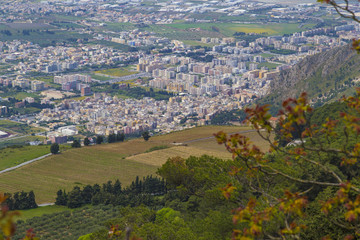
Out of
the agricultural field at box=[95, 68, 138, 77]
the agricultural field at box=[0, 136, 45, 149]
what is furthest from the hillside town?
the agricultural field at box=[0, 136, 45, 149]

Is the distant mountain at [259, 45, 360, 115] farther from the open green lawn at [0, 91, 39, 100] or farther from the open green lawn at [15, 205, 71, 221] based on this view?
the open green lawn at [15, 205, 71, 221]

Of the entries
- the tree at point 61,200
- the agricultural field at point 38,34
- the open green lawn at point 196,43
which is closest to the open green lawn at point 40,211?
the tree at point 61,200

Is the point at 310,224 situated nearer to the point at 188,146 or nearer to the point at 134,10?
the point at 188,146

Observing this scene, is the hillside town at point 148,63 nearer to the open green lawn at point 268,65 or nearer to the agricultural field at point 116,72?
the open green lawn at point 268,65

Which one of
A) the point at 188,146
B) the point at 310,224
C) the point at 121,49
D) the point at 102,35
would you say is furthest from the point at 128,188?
the point at 102,35

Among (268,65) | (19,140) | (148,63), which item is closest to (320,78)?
(268,65)

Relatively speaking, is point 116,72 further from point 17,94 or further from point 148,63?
point 17,94

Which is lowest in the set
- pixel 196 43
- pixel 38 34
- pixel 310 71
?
pixel 196 43
